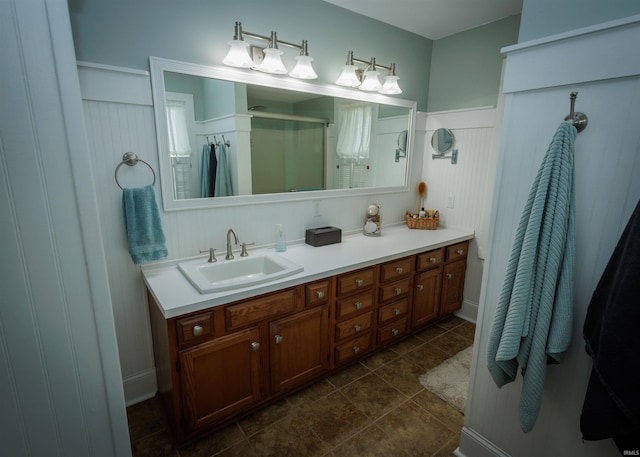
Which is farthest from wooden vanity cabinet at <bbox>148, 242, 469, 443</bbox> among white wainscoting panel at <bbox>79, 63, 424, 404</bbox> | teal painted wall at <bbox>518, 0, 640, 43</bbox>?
teal painted wall at <bbox>518, 0, 640, 43</bbox>

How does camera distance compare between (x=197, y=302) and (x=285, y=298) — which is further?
(x=285, y=298)

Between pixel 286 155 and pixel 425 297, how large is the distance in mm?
1638

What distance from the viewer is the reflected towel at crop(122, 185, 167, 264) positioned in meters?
1.75

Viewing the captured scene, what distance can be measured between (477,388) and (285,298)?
1064mm

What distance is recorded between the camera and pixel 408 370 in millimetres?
2354

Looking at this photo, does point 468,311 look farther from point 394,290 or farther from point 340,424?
point 340,424

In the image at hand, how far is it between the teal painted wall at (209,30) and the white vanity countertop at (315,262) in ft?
3.79

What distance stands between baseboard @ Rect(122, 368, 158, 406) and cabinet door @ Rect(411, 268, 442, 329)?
195 centimetres

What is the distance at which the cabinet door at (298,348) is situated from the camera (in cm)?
188

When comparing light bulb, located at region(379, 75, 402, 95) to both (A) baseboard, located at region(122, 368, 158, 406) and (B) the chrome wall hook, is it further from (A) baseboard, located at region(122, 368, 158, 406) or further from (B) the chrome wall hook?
(A) baseboard, located at region(122, 368, 158, 406)

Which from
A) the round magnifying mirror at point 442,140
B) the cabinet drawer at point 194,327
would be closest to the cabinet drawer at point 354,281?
the cabinet drawer at point 194,327

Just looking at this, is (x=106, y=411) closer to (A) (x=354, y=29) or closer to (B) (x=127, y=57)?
(B) (x=127, y=57)

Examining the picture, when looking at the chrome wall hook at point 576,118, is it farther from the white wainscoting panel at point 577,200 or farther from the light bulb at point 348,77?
the light bulb at point 348,77

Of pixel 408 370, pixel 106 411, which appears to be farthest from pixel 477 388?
pixel 106 411
